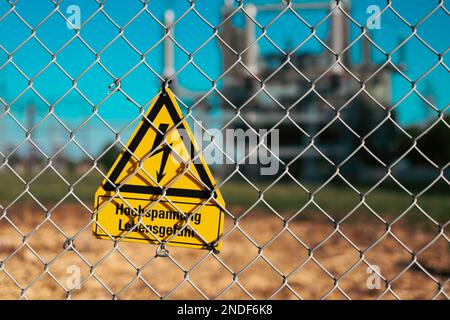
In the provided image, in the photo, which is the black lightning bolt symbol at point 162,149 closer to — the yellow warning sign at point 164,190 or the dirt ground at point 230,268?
the yellow warning sign at point 164,190

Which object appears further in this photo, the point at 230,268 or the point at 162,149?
the point at 230,268

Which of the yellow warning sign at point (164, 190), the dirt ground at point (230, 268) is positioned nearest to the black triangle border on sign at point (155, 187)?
the yellow warning sign at point (164, 190)

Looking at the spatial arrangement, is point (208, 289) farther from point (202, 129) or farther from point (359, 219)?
point (359, 219)

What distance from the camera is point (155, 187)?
1.57 m

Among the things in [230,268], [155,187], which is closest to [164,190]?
[155,187]

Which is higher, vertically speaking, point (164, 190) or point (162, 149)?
point (162, 149)

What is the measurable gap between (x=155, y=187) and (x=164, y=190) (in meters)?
0.04

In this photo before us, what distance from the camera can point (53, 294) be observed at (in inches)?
114

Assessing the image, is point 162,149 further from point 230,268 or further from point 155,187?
point 230,268

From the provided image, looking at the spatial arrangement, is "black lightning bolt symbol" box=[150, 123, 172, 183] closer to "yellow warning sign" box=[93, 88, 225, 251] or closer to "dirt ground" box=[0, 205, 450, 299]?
"yellow warning sign" box=[93, 88, 225, 251]

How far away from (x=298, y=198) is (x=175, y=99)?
8.61m

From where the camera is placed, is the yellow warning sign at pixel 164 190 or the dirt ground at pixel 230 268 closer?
the yellow warning sign at pixel 164 190

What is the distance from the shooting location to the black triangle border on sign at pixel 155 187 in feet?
5.11

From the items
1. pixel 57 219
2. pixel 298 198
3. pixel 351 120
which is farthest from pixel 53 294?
pixel 351 120
